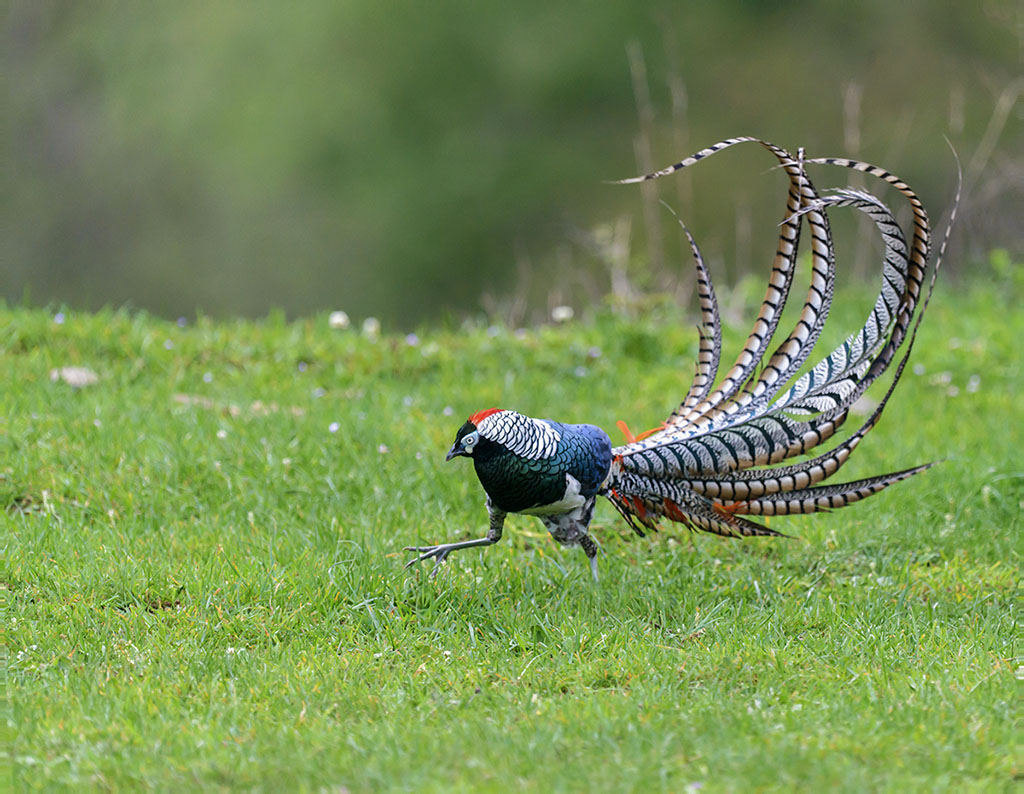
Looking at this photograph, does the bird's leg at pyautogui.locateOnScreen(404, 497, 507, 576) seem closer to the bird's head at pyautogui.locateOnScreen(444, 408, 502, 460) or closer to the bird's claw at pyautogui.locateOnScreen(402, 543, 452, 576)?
the bird's claw at pyautogui.locateOnScreen(402, 543, 452, 576)

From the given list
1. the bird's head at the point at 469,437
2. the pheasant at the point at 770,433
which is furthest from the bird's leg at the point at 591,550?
the bird's head at the point at 469,437

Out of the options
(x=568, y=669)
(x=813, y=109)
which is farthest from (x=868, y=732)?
(x=813, y=109)

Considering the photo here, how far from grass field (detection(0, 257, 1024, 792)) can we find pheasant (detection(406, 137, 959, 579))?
349mm

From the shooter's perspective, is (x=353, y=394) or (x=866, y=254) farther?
(x=866, y=254)

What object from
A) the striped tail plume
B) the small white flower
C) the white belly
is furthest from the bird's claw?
the small white flower

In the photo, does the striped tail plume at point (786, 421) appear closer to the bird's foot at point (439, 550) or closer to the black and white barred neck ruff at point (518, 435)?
the black and white barred neck ruff at point (518, 435)

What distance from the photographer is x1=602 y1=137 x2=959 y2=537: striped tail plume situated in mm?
4188

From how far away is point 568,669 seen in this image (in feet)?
11.8

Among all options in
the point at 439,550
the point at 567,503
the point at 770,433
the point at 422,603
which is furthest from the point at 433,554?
the point at 770,433

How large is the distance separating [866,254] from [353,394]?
5373 millimetres

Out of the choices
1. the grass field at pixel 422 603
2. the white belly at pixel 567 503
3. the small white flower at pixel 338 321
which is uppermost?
the small white flower at pixel 338 321

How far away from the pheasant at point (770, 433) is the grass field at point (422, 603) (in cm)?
35

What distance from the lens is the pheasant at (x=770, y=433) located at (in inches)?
162

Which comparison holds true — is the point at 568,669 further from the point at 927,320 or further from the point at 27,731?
the point at 927,320
